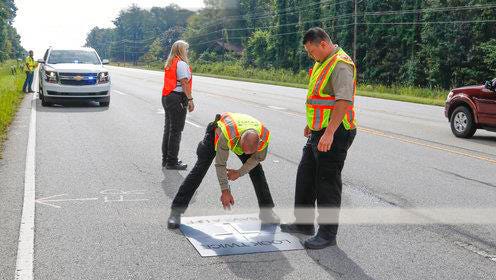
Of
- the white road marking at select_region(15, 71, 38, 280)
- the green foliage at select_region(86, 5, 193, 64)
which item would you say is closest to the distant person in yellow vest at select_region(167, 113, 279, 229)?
the white road marking at select_region(15, 71, 38, 280)

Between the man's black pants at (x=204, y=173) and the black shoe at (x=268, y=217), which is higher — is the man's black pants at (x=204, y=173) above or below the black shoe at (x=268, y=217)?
above

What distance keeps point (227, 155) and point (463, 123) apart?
9.07 meters

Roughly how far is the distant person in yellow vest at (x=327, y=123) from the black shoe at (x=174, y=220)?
1.26 m

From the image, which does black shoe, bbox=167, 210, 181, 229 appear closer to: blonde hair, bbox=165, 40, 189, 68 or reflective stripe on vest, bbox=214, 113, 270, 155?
reflective stripe on vest, bbox=214, 113, 270, 155

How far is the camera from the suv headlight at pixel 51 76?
17062 mm

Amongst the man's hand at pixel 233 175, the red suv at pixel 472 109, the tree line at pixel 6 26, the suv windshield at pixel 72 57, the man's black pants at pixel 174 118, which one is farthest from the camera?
the tree line at pixel 6 26

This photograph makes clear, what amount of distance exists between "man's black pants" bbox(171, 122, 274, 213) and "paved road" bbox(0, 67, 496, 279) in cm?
31

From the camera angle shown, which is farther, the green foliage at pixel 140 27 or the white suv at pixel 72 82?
the green foliage at pixel 140 27

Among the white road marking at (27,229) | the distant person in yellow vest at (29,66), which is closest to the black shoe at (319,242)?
the white road marking at (27,229)

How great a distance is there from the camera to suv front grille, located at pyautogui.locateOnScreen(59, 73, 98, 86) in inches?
677

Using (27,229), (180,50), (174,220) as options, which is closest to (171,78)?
(180,50)

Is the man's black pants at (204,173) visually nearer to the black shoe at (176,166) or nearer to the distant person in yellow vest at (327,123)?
the distant person in yellow vest at (327,123)

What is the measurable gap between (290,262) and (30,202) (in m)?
3.24

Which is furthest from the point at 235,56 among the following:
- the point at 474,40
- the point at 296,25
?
the point at 474,40
